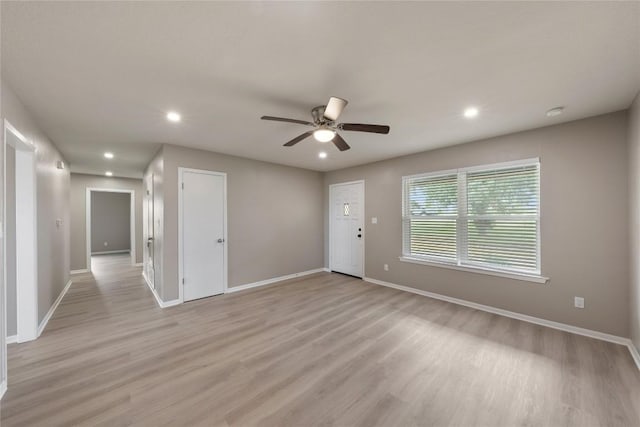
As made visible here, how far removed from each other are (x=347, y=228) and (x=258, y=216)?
6.63ft

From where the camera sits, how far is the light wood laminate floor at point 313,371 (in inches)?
67.5

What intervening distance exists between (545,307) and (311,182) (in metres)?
4.56

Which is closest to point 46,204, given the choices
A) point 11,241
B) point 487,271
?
point 11,241

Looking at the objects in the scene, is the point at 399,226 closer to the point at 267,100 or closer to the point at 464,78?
the point at 464,78

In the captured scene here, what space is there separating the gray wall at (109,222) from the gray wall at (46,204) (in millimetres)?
5648

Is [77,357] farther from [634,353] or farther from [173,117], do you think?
[634,353]

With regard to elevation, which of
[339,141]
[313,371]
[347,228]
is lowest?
[313,371]

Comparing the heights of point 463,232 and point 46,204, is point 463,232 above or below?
below

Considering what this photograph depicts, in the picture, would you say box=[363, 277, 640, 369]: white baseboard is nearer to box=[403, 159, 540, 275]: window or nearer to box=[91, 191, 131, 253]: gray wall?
box=[403, 159, 540, 275]: window

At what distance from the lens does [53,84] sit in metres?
2.06

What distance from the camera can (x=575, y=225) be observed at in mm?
2887

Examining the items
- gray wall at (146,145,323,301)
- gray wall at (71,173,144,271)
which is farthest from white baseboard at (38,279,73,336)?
gray wall at (71,173,144,271)

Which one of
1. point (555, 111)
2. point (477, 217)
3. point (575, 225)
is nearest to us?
point (555, 111)

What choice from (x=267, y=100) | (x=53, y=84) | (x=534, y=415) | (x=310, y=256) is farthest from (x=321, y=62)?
(x=310, y=256)
